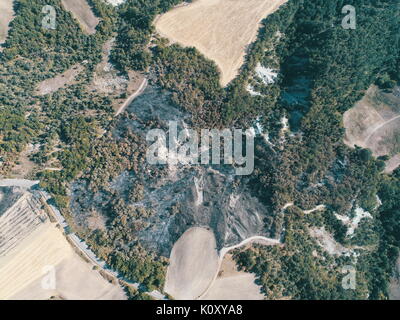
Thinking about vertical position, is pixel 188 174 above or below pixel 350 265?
above

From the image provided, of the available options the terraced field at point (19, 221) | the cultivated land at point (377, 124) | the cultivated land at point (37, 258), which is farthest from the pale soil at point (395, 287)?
the terraced field at point (19, 221)

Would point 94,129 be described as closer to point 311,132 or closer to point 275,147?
point 275,147

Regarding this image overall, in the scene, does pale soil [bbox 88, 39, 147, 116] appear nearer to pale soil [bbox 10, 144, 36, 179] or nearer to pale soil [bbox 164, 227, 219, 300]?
pale soil [bbox 10, 144, 36, 179]

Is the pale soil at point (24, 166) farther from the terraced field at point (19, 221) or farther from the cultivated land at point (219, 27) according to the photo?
the cultivated land at point (219, 27)

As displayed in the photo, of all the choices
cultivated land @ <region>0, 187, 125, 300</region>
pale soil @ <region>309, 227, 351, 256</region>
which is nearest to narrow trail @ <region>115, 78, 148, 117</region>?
cultivated land @ <region>0, 187, 125, 300</region>

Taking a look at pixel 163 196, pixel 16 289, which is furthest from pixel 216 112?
pixel 16 289

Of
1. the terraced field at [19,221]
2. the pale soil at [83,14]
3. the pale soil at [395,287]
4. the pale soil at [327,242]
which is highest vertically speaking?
the pale soil at [83,14]
